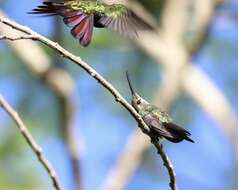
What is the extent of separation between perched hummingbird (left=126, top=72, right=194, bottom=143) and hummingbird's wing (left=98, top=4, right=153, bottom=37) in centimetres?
20

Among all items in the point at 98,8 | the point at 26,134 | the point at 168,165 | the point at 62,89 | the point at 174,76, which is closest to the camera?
the point at 26,134

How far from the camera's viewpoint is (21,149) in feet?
30.7

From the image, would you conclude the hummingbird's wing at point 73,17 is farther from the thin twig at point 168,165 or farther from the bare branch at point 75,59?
→ the thin twig at point 168,165

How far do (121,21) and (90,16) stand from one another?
0.46 ft

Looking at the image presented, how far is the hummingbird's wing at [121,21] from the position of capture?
226cm

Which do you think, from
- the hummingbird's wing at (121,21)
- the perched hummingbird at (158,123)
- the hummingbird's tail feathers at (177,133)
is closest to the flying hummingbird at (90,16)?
the hummingbird's wing at (121,21)

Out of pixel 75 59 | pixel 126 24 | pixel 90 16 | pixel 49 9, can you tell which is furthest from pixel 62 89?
pixel 75 59

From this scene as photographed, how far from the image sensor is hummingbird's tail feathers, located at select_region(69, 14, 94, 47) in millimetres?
2078

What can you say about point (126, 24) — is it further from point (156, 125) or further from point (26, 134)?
point (26, 134)

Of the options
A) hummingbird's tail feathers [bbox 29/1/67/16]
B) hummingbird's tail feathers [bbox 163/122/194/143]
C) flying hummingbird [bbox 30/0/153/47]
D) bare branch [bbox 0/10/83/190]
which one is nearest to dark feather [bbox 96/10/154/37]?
flying hummingbird [bbox 30/0/153/47]

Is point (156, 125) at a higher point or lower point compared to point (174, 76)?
lower

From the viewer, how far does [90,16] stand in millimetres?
2217

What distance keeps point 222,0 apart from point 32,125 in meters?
3.19

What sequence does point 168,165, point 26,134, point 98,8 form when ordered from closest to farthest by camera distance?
point 26,134
point 168,165
point 98,8
